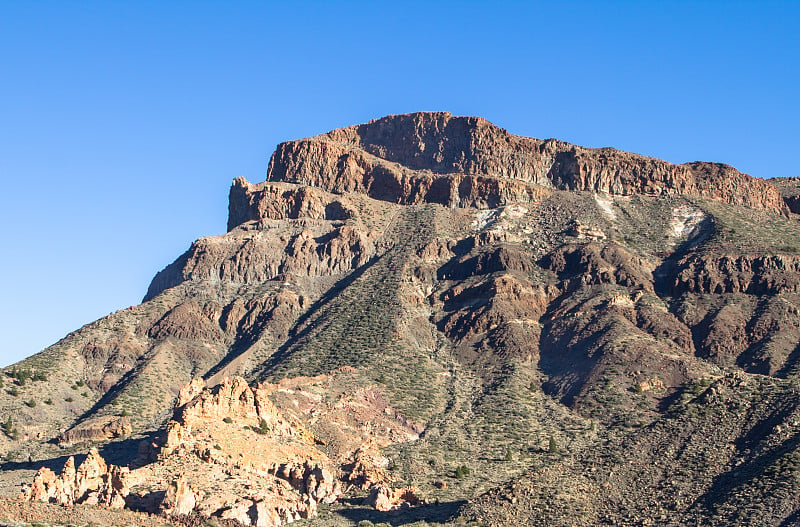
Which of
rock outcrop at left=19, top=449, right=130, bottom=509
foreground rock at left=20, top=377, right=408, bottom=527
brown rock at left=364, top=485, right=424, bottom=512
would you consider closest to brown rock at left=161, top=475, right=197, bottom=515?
foreground rock at left=20, top=377, right=408, bottom=527

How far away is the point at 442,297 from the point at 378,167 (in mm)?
46581

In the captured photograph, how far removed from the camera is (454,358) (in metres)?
137

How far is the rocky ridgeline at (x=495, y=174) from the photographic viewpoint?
593 ft

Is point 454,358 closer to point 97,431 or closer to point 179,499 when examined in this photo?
point 97,431

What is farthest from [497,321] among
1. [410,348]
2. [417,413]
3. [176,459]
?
[176,459]

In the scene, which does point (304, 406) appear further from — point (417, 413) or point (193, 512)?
point (193, 512)

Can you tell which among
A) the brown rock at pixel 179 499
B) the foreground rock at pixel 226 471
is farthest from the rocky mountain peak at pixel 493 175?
the brown rock at pixel 179 499

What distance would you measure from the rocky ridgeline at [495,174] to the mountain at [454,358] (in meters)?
0.35

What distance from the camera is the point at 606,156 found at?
18550cm

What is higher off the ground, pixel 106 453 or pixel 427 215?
pixel 427 215

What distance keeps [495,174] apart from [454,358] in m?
57.5

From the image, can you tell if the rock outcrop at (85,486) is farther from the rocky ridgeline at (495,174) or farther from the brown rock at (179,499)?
the rocky ridgeline at (495,174)

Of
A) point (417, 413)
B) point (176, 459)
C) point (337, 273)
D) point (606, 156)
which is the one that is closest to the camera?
point (176, 459)

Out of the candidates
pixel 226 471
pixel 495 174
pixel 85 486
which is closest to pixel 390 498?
pixel 226 471
